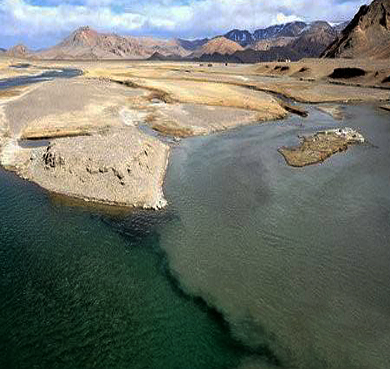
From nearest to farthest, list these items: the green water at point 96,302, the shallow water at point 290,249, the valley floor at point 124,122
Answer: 1. the green water at point 96,302
2. the shallow water at point 290,249
3. the valley floor at point 124,122

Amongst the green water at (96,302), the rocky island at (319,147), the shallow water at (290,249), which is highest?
the rocky island at (319,147)

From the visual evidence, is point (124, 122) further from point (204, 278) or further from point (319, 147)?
point (204, 278)

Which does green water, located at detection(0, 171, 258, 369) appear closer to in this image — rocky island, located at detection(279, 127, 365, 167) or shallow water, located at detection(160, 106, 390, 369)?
shallow water, located at detection(160, 106, 390, 369)

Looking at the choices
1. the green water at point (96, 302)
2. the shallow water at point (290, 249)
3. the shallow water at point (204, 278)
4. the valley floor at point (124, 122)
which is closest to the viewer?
the green water at point (96, 302)

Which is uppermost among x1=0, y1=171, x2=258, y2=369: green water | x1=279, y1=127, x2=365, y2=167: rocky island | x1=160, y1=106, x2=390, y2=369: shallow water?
x1=279, y1=127, x2=365, y2=167: rocky island

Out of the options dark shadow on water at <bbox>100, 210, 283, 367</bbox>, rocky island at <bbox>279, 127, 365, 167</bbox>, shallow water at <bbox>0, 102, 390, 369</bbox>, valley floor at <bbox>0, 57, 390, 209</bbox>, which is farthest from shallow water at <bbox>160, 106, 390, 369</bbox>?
valley floor at <bbox>0, 57, 390, 209</bbox>

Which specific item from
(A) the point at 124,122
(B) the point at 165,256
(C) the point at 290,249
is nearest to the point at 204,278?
(B) the point at 165,256

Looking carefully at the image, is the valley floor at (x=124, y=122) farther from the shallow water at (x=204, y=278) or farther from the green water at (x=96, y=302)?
the green water at (x=96, y=302)

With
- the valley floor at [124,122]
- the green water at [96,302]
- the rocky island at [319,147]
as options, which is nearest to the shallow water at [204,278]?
the green water at [96,302]

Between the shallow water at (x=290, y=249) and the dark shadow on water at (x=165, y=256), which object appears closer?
the dark shadow on water at (x=165, y=256)
